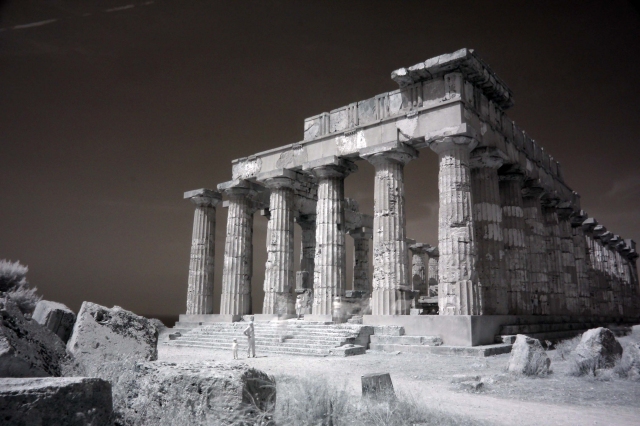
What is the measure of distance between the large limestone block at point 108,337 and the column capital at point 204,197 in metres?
17.8

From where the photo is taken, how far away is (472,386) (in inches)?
310

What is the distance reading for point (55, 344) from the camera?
5.35 m

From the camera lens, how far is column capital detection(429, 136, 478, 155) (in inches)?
635

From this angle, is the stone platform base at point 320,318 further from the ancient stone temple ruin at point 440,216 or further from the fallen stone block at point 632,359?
the fallen stone block at point 632,359

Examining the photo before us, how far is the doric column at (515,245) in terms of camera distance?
19.2 meters

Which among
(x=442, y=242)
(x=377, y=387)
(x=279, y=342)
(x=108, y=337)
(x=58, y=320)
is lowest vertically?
(x=279, y=342)

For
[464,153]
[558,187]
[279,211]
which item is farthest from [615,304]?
[279,211]

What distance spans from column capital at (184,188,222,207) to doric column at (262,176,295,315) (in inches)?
175

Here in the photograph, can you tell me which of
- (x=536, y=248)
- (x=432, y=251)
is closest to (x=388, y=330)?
(x=536, y=248)

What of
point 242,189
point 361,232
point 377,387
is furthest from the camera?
point 361,232

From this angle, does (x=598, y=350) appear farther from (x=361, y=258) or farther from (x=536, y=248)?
(x=361, y=258)

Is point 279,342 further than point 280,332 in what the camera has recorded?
No

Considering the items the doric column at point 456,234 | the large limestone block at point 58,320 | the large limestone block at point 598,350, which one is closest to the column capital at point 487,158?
the doric column at point 456,234

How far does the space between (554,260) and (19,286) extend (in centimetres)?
2252
